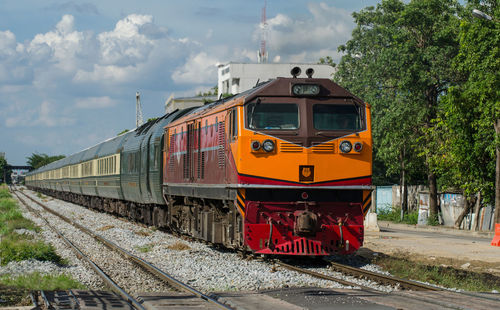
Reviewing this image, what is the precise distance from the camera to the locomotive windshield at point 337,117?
13.5 meters

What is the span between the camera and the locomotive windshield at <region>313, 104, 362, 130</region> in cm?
1348

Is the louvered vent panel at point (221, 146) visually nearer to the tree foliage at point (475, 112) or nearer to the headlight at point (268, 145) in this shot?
the headlight at point (268, 145)

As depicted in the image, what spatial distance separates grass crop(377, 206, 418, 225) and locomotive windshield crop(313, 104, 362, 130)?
23.7 m

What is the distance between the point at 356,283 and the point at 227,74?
89133mm

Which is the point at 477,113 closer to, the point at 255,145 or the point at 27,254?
the point at 255,145

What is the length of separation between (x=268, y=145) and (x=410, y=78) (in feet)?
71.0

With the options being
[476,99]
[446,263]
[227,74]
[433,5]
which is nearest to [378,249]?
[446,263]

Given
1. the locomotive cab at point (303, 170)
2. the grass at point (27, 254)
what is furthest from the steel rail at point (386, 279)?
the grass at point (27, 254)

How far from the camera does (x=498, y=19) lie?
2559cm

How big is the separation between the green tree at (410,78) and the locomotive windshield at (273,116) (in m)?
19.1

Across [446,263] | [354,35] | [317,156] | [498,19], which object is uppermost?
[354,35]

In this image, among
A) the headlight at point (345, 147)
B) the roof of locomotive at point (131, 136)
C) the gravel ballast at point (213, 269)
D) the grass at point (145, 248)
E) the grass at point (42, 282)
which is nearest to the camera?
the grass at point (42, 282)

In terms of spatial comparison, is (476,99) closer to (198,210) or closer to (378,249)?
(378,249)

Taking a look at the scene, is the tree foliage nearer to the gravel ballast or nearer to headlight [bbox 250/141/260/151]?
the gravel ballast
